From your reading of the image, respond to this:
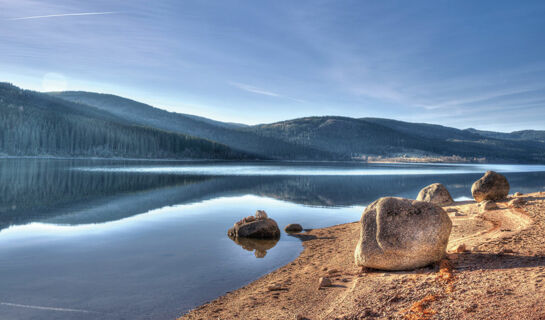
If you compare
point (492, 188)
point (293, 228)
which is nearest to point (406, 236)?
point (293, 228)

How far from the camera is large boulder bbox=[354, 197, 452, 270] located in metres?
8.68

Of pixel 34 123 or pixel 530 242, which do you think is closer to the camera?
pixel 530 242

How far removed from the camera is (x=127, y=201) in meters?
27.8

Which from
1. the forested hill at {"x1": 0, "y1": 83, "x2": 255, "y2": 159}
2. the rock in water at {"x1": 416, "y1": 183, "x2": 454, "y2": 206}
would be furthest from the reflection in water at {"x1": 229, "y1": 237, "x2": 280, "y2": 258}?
the forested hill at {"x1": 0, "y1": 83, "x2": 255, "y2": 159}

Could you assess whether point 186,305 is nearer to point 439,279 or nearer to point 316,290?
point 316,290

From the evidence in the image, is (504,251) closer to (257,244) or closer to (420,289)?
(420,289)

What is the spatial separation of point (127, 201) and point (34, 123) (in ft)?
468

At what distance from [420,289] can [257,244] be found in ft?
28.4

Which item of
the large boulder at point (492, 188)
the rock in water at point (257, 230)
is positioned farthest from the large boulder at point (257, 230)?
the large boulder at point (492, 188)

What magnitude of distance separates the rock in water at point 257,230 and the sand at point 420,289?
12.5 feet

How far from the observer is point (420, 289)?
721 cm

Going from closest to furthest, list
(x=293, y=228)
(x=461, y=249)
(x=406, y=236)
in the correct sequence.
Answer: (x=406, y=236) < (x=461, y=249) < (x=293, y=228)

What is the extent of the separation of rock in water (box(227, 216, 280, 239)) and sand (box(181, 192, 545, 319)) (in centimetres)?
381

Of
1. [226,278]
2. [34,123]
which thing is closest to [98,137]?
[34,123]
